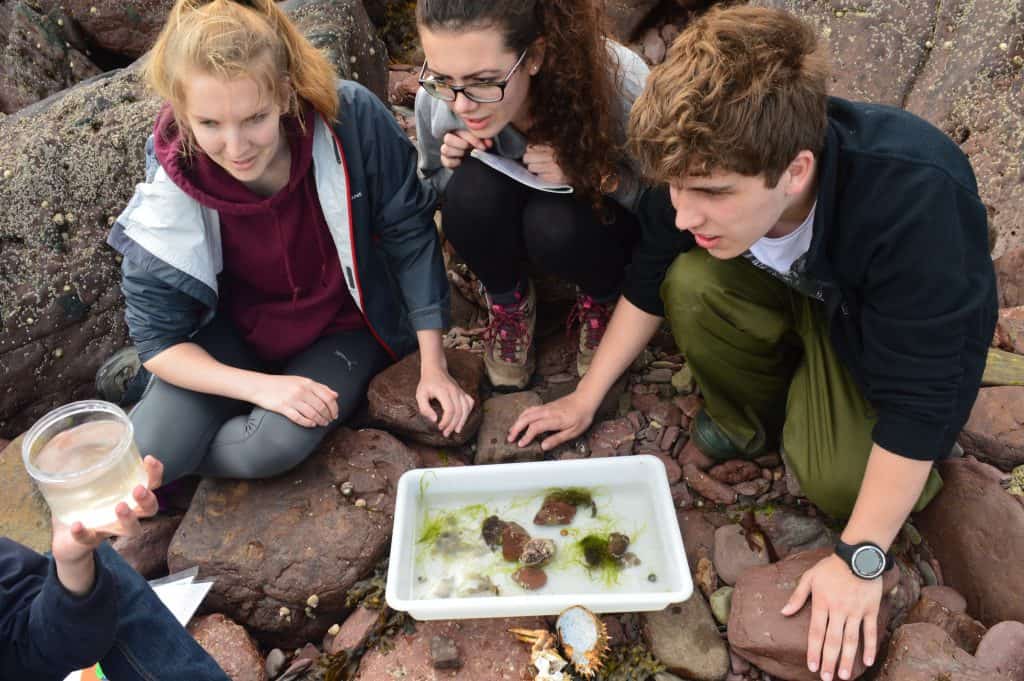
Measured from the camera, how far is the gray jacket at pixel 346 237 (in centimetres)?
229

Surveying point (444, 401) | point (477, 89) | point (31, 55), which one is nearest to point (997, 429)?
point (444, 401)

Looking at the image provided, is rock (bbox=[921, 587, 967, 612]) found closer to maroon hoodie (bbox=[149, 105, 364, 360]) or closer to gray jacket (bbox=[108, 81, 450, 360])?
gray jacket (bbox=[108, 81, 450, 360])

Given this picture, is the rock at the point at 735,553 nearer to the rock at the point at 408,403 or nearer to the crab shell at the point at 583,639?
the crab shell at the point at 583,639

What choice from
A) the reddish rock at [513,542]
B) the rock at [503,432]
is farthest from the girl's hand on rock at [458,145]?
the reddish rock at [513,542]

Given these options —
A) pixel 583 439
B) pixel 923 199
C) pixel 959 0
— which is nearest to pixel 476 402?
pixel 583 439

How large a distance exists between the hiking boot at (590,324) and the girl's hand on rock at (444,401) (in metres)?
0.49

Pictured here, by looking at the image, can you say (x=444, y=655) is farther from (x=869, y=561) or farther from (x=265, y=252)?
(x=265, y=252)

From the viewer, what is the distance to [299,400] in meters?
2.42

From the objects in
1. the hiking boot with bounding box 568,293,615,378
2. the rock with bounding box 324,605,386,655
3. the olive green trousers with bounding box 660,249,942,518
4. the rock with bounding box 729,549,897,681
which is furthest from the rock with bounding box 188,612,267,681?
the olive green trousers with bounding box 660,249,942,518

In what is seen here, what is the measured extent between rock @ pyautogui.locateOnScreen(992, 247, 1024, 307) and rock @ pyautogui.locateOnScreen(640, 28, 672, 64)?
A: 1.99 metres

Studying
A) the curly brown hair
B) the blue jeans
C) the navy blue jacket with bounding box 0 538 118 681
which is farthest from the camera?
the blue jeans

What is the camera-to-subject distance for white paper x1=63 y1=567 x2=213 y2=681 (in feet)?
7.44

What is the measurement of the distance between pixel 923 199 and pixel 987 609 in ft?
3.66

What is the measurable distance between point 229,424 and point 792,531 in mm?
1688
